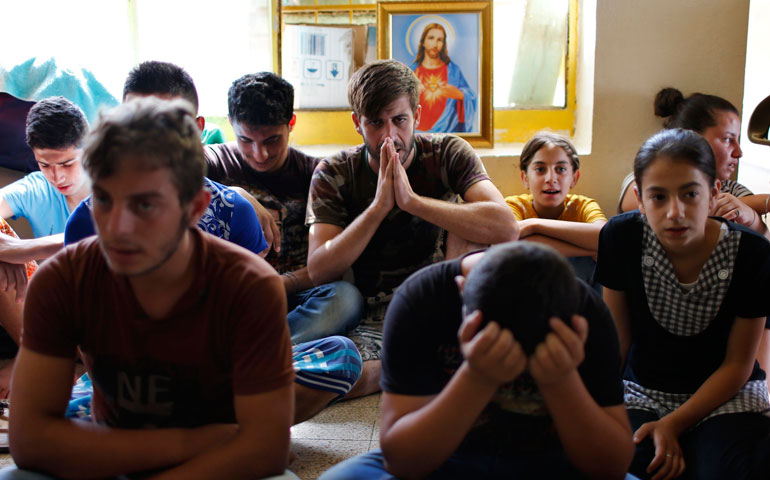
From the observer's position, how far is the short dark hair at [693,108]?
254 centimetres

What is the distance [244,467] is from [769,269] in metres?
1.28

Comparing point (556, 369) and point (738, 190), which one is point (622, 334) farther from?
point (738, 190)

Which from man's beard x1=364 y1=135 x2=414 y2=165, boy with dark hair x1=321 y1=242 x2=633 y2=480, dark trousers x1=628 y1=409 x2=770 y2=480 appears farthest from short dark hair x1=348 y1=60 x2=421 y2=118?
dark trousers x1=628 y1=409 x2=770 y2=480

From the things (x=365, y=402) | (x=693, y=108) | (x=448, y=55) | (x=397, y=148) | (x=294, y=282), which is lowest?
(x=365, y=402)

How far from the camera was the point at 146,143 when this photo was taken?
1148 millimetres

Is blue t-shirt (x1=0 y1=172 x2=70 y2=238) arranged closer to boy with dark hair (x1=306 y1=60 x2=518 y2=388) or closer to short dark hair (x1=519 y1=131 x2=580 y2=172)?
boy with dark hair (x1=306 y1=60 x2=518 y2=388)

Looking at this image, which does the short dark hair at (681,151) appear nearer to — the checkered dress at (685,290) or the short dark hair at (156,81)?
the checkered dress at (685,290)

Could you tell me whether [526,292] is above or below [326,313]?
above

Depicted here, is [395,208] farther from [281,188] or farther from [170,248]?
[170,248]

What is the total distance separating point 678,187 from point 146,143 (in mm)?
1213

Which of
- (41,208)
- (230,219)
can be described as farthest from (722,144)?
(41,208)

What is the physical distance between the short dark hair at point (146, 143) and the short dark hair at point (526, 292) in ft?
1.85

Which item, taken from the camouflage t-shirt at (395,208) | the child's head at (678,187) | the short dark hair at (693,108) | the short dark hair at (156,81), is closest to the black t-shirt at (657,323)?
the child's head at (678,187)

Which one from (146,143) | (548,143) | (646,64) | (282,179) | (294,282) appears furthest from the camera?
(646,64)
